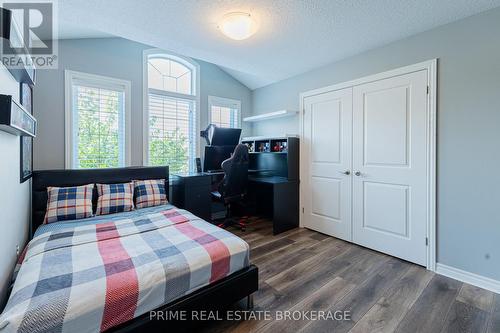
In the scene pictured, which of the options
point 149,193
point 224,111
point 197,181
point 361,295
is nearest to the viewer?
point 361,295

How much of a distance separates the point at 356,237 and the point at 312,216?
71cm

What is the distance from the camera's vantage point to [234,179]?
3455mm

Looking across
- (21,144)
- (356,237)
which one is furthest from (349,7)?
(21,144)

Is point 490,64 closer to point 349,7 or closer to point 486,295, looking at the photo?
point 349,7

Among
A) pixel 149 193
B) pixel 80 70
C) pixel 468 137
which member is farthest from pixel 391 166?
pixel 80 70

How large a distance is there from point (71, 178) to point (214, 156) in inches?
77.8

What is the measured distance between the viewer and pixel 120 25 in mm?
2250

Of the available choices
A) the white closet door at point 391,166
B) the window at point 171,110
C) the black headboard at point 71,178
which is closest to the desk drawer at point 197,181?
the black headboard at point 71,178

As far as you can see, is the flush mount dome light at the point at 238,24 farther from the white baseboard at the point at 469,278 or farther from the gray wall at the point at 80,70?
the white baseboard at the point at 469,278

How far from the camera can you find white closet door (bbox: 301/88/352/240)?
123 inches

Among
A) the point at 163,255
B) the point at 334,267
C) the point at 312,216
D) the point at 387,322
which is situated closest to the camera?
the point at 163,255

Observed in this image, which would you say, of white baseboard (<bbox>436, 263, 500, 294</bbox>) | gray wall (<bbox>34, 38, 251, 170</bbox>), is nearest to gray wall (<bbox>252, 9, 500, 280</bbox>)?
white baseboard (<bbox>436, 263, 500, 294</bbox>)

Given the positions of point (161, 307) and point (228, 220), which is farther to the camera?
point (228, 220)

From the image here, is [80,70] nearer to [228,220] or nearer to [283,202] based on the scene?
[228,220]
